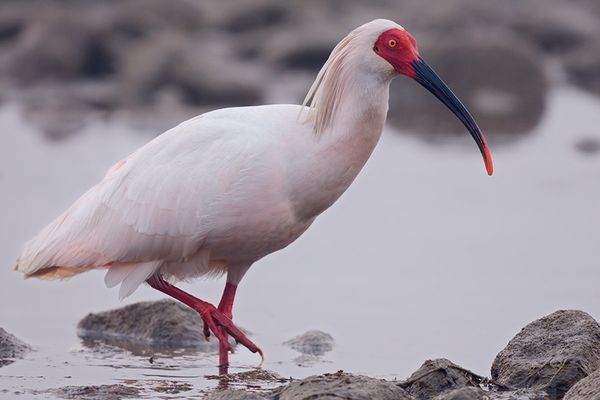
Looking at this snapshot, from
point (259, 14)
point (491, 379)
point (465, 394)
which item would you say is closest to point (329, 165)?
point (491, 379)

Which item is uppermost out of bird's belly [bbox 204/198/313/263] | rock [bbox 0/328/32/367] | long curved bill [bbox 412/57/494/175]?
long curved bill [bbox 412/57/494/175]

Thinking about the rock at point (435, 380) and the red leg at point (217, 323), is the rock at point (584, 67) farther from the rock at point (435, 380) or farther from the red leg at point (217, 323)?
the rock at point (435, 380)

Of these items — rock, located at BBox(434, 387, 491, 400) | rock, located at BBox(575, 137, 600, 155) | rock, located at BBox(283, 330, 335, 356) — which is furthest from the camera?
rock, located at BBox(575, 137, 600, 155)

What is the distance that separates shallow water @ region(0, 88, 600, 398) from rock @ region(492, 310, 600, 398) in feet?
2.57

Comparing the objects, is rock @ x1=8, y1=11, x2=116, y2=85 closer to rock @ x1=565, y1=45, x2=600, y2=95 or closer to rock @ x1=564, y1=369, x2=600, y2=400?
rock @ x1=565, y1=45, x2=600, y2=95

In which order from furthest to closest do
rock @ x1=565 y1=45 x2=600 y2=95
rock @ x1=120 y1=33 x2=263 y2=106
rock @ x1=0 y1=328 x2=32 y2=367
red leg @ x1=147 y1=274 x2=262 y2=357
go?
rock @ x1=565 y1=45 x2=600 y2=95, rock @ x1=120 y1=33 x2=263 y2=106, rock @ x1=0 y1=328 x2=32 y2=367, red leg @ x1=147 y1=274 x2=262 y2=357

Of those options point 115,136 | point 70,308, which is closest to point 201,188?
point 70,308

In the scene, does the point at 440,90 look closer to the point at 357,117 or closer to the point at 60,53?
the point at 357,117

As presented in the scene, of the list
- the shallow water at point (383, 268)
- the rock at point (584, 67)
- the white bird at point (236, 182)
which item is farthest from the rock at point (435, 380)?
the rock at point (584, 67)

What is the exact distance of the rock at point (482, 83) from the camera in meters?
23.5

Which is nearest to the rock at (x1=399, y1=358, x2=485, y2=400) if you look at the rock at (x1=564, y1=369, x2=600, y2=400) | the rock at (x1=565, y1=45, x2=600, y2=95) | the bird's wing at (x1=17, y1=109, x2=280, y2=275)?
the rock at (x1=564, y1=369, x2=600, y2=400)

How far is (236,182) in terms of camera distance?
945 centimetres

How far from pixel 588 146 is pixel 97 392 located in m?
13.0

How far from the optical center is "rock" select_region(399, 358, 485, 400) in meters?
8.78
